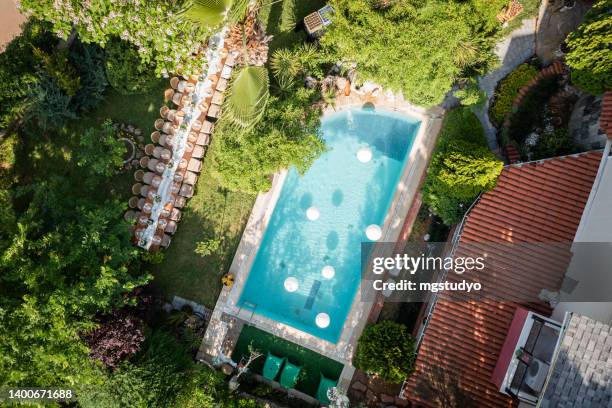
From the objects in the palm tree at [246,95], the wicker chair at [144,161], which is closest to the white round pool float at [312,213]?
the palm tree at [246,95]

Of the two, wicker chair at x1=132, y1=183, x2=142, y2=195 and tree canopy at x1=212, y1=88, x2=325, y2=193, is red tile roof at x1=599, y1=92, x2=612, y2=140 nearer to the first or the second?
tree canopy at x1=212, y1=88, x2=325, y2=193

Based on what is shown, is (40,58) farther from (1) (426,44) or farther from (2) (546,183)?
(2) (546,183)

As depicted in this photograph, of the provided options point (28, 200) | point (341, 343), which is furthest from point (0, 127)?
point (341, 343)

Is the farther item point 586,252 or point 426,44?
point 586,252

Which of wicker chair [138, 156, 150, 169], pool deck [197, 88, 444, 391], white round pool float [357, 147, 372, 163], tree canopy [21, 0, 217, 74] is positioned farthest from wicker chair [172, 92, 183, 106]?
white round pool float [357, 147, 372, 163]

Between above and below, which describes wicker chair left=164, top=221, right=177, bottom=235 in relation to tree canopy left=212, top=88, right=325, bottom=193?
below

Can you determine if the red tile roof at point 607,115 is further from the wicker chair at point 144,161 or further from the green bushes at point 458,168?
the wicker chair at point 144,161
